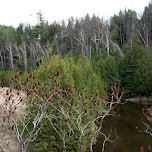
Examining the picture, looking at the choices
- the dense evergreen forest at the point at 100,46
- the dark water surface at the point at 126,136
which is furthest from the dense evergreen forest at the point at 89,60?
the dark water surface at the point at 126,136

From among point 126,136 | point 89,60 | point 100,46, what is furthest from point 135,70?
point 126,136

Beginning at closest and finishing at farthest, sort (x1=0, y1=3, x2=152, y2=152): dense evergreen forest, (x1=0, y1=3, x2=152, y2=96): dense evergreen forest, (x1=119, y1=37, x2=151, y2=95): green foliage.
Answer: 1. (x1=0, y1=3, x2=152, y2=152): dense evergreen forest
2. (x1=119, y1=37, x2=151, y2=95): green foliage
3. (x1=0, y1=3, x2=152, y2=96): dense evergreen forest

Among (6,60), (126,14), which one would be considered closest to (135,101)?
(126,14)

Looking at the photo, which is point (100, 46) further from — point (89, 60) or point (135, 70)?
point (135, 70)

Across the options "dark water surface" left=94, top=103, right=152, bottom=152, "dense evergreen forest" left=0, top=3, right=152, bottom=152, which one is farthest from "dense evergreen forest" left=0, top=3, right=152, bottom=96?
"dark water surface" left=94, top=103, right=152, bottom=152

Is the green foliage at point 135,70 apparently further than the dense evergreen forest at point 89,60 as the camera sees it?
Yes

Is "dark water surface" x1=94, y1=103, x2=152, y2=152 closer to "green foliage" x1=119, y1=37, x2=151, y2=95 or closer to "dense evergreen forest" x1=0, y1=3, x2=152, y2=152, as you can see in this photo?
"dense evergreen forest" x1=0, y1=3, x2=152, y2=152

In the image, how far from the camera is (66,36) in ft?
123

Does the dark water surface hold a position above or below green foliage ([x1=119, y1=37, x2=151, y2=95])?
below

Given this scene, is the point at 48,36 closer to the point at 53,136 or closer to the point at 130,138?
the point at 130,138

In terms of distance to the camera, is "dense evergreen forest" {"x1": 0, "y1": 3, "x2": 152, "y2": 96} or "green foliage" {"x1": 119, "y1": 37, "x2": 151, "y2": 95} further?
"dense evergreen forest" {"x1": 0, "y1": 3, "x2": 152, "y2": 96}

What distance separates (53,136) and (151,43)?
29777 millimetres

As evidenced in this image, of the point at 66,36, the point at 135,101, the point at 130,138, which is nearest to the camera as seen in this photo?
the point at 130,138

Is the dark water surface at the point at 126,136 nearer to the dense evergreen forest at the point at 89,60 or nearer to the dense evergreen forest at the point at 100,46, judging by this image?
the dense evergreen forest at the point at 89,60
